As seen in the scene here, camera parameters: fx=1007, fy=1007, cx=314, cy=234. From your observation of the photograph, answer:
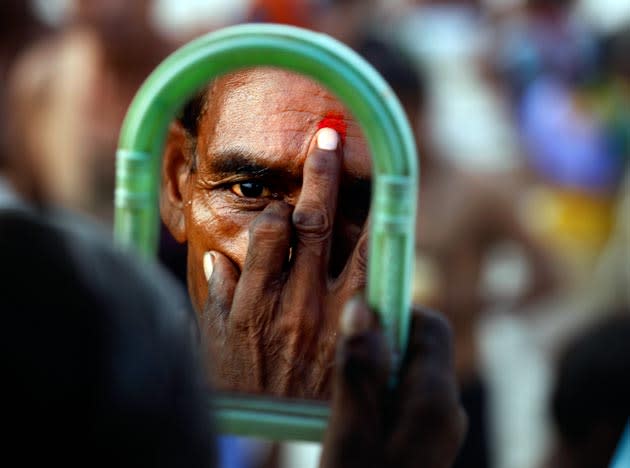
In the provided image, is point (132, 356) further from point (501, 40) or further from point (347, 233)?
point (501, 40)

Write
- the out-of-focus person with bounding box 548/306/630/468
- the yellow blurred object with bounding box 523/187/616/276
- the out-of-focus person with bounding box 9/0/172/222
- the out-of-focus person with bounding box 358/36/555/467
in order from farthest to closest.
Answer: the yellow blurred object with bounding box 523/187/616/276
the out-of-focus person with bounding box 358/36/555/467
the out-of-focus person with bounding box 9/0/172/222
the out-of-focus person with bounding box 548/306/630/468

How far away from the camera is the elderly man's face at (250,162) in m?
0.66

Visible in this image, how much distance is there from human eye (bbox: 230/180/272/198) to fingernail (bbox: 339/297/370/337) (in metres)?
0.10

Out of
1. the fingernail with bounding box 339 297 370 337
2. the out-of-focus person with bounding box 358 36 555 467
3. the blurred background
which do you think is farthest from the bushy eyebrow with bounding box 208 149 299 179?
the out-of-focus person with bounding box 358 36 555 467

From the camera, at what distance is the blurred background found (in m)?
1.91

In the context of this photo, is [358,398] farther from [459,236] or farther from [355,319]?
[459,236]

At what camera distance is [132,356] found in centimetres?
46

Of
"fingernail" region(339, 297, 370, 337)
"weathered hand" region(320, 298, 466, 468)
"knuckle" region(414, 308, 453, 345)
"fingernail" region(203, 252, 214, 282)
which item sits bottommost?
"weathered hand" region(320, 298, 466, 468)

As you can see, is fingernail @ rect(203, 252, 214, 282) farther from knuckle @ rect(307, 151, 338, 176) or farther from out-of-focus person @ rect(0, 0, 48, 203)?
out-of-focus person @ rect(0, 0, 48, 203)

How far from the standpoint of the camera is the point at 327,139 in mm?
660

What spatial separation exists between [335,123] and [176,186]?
0.13 metres

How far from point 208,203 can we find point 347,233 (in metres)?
0.10

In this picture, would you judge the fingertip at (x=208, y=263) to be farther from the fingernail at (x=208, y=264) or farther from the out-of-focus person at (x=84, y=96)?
the out-of-focus person at (x=84, y=96)

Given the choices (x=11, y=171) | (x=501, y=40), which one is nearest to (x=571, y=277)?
(x=501, y=40)
